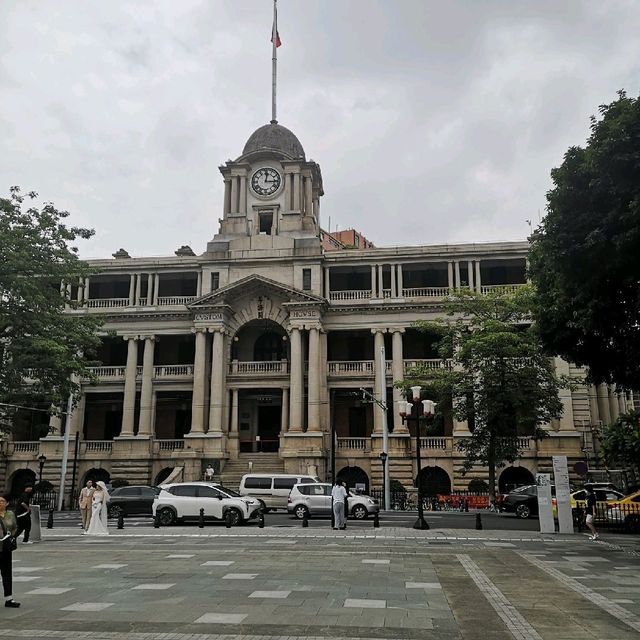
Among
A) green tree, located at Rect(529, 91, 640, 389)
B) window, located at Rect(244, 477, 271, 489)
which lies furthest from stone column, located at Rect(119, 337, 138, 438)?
green tree, located at Rect(529, 91, 640, 389)

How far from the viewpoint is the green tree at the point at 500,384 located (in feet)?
109

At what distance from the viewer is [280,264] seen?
152 ft

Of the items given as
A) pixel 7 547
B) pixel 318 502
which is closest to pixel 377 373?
pixel 318 502

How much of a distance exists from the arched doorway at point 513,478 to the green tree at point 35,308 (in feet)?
84.4

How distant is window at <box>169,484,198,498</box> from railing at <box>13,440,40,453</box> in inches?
894

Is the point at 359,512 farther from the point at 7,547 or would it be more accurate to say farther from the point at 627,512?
the point at 7,547

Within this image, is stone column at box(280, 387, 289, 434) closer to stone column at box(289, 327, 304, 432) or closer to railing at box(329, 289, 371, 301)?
stone column at box(289, 327, 304, 432)

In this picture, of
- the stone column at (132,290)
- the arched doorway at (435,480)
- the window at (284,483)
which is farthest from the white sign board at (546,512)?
the stone column at (132,290)

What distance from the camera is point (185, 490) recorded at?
26.6 m

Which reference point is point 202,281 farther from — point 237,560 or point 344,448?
point 237,560

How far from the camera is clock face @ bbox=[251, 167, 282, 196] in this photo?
159 feet

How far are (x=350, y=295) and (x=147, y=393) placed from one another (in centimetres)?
1522

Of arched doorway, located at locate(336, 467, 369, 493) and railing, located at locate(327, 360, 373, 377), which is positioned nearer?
arched doorway, located at locate(336, 467, 369, 493)

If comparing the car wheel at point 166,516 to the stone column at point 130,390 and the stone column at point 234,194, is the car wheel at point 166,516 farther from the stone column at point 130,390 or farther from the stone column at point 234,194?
the stone column at point 234,194
